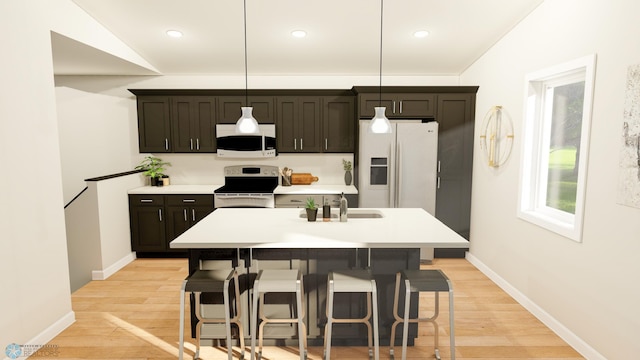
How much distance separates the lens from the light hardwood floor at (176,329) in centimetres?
264

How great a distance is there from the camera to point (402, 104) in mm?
4613

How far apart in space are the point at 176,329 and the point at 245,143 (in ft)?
8.48

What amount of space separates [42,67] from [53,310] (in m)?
1.86

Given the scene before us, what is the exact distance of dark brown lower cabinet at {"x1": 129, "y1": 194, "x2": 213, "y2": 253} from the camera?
15.1ft

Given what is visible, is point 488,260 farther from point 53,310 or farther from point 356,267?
point 53,310

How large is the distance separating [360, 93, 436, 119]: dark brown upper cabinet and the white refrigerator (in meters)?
0.15

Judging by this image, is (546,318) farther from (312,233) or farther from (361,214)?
(312,233)

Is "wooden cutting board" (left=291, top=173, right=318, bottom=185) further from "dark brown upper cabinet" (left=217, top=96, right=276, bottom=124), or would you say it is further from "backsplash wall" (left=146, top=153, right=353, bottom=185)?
"dark brown upper cabinet" (left=217, top=96, right=276, bottom=124)

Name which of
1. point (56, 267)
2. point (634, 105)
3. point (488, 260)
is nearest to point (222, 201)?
point (56, 267)

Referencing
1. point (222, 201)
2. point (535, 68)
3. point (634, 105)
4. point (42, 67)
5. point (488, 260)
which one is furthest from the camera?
point (222, 201)

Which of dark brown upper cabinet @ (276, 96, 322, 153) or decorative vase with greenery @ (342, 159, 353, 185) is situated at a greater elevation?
dark brown upper cabinet @ (276, 96, 322, 153)

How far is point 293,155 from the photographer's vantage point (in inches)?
207

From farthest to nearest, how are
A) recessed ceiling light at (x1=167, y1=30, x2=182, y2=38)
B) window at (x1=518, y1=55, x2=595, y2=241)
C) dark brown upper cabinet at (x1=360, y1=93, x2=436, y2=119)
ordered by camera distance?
dark brown upper cabinet at (x1=360, y1=93, x2=436, y2=119), recessed ceiling light at (x1=167, y1=30, x2=182, y2=38), window at (x1=518, y1=55, x2=595, y2=241)

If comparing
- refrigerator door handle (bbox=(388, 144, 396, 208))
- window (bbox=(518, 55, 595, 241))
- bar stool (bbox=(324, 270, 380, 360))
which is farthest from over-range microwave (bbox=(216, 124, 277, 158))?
window (bbox=(518, 55, 595, 241))
